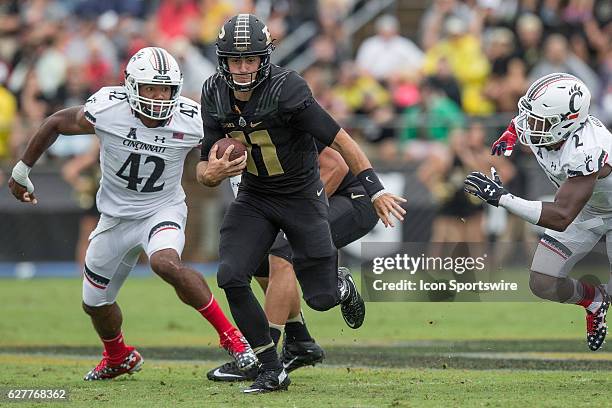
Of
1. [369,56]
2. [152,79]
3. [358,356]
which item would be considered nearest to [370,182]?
[152,79]

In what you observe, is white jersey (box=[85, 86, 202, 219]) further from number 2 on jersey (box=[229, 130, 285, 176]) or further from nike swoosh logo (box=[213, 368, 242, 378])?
nike swoosh logo (box=[213, 368, 242, 378])

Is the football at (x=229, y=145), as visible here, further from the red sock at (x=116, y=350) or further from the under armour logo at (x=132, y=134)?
the red sock at (x=116, y=350)

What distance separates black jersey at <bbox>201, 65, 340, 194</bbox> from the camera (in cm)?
682

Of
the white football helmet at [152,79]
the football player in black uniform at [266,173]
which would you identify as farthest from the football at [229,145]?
the white football helmet at [152,79]

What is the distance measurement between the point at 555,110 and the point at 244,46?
1.89 meters

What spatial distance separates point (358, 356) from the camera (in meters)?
8.72

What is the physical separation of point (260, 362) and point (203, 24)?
1060 cm

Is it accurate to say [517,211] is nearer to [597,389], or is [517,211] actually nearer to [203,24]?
[597,389]

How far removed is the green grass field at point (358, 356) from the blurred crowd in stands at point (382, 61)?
312 centimetres

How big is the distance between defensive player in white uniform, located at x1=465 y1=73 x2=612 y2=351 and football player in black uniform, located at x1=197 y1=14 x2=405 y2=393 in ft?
2.77

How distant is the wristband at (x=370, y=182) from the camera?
680cm

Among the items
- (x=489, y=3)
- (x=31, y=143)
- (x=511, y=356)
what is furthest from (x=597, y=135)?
(x=489, y=3)

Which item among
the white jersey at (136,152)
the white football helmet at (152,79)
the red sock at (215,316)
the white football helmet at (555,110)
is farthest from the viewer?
the white jersey at (136,152)

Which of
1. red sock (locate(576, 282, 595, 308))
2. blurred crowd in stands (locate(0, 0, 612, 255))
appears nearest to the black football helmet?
red sock (locate(576, 282, 595, 308))
